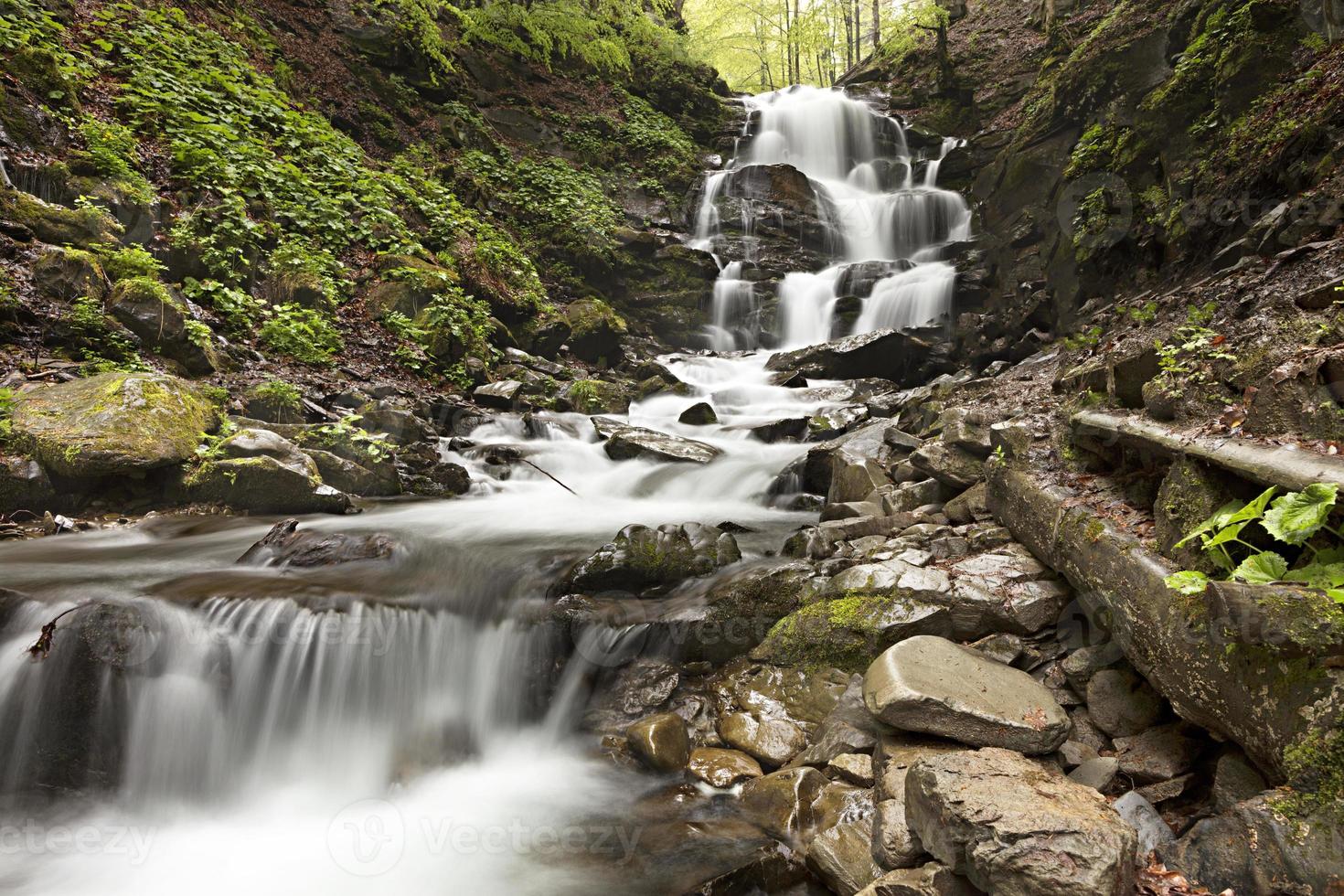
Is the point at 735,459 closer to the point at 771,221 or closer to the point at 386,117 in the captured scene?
the point at 771,221

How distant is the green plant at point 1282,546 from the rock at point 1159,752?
67 centimetres

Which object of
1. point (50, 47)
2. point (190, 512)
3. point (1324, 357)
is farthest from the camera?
point (50, 47)

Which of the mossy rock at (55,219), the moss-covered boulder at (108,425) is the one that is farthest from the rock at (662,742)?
the mossy rock at (55,219)

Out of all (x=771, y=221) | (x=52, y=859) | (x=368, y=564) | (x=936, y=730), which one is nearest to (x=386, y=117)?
(x=771, y=221)

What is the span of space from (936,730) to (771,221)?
1739 centimetres

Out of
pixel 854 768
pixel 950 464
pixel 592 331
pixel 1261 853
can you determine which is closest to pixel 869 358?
pixel 592 331

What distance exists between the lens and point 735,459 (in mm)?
8711

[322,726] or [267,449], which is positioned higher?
[267,449]

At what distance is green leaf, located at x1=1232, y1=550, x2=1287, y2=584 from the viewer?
192 cm

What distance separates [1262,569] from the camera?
6.47ft

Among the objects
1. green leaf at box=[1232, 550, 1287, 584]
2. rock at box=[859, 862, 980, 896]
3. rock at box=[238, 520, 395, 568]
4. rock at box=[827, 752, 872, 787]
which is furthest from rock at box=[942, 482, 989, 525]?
rock at box=[238, 520, 395, 568]

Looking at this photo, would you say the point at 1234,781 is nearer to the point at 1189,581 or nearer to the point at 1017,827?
the point at 1189,581

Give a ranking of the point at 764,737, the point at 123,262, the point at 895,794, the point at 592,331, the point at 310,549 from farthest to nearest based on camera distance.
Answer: the point at 592,331 < the point at 123,262 < the point at 310,549 < the point at 764,737 < the point at 895,794

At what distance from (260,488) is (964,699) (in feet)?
21.1
